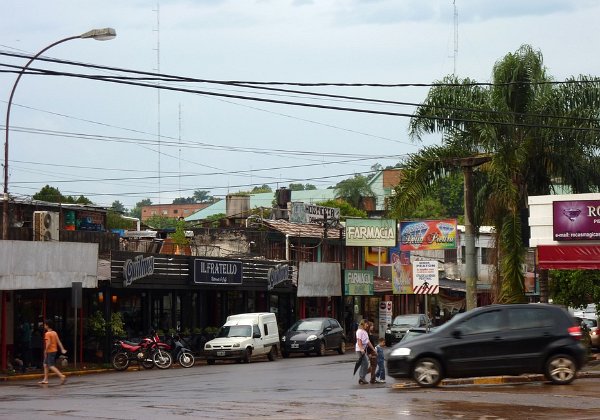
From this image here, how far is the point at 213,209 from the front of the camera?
12712cm

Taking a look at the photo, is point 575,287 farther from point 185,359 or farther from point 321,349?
point 185,359

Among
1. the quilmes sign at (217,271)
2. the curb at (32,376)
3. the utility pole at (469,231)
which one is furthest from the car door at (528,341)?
the quilmes sign at (217,271)

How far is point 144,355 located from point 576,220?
16.7m

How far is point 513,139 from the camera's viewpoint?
33.0 meters

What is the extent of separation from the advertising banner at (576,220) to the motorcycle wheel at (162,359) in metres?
15.4

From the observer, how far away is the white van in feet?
139

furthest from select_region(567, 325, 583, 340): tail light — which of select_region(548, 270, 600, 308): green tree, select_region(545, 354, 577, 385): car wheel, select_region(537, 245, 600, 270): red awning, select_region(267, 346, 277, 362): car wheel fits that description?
select_region(267, 346, 277, 362): car wheel

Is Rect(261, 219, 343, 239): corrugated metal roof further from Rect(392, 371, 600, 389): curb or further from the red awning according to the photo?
Rect(392, 371, 600, 389): curb

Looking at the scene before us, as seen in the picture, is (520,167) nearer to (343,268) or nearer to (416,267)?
(416,267)

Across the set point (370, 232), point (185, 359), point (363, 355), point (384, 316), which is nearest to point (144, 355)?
point (185, 359)

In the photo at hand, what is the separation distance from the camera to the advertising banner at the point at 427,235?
157 feet

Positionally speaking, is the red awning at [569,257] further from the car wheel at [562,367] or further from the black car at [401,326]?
the black car at [401,326]

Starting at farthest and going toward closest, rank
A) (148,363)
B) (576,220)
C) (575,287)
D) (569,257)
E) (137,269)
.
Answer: (137,269)
(575,287)
(148,363)
(569,257)
(576,220)

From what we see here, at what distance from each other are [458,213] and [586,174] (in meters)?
98.0
